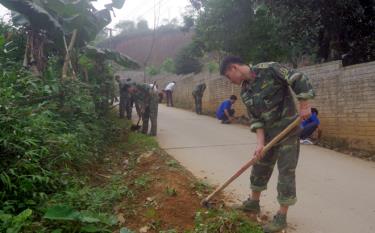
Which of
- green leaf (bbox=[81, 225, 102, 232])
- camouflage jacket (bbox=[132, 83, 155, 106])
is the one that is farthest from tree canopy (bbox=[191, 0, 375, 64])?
green leaf (bbox=[81, 225, 102, 232])

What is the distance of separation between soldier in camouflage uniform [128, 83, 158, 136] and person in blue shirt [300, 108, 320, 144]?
10.5 feet

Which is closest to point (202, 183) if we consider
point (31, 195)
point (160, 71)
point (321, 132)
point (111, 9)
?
point (31, 195)

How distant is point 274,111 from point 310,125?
4.94m

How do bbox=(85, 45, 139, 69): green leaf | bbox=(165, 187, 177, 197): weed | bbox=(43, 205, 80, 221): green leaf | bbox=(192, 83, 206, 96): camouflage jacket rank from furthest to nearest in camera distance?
1. bbox=(192, 83, 206, 96): camouflage jacket
2. bbox=(85, 45, 139, 69): green leaf
3. bbox=(165, 187, 177, 197): weed
4. bbox=(43, 205, 80, 221): green leaf

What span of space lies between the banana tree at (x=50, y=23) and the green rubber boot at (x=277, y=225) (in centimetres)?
529

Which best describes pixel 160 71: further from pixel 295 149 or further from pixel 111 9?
pixel 295 149

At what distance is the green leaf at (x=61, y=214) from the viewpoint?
3666mm

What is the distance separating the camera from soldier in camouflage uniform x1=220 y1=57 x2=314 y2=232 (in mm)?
3789

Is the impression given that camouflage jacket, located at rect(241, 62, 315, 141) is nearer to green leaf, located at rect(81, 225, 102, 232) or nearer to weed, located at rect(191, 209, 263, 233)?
weed, located at rect(191, 209, 263, 233)

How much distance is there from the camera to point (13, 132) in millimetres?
4633

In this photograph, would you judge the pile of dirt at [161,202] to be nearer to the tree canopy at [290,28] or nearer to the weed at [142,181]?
the weed at [142,181]

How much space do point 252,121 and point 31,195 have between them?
91.6 inches

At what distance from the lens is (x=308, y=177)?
19.4ft

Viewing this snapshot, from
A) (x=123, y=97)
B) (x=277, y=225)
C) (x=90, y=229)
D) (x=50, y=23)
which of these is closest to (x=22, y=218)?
(x=90, y=229)
